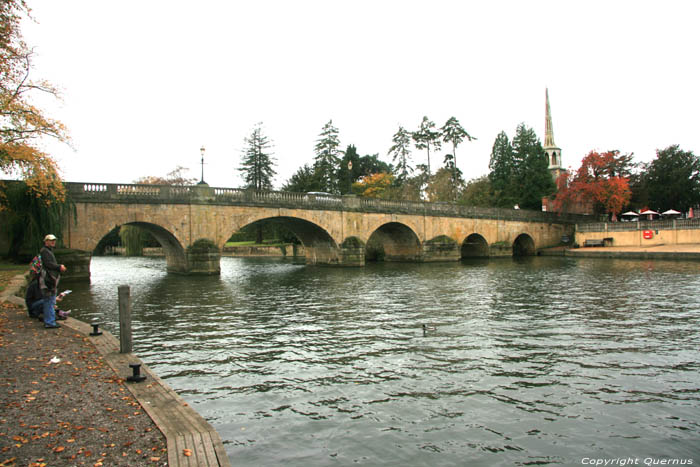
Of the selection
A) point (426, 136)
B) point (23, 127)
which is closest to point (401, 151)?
point (426, 136)

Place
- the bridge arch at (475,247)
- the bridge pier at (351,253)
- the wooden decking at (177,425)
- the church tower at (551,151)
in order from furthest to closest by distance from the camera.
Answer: the church tower at (551,151) → the bridge arch at (475,247) → the bridge pier at (351,253) → the wooden decking at (177,425)

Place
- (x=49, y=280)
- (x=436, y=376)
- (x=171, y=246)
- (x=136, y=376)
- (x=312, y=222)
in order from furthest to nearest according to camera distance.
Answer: (x=312, y=222), (x=171, y=246), (x=49, y=280), (x=436, y=376), (x=136, y=376)

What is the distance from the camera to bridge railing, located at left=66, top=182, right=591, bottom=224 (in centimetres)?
2583

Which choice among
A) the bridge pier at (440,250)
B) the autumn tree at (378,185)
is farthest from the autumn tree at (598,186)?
the autumn tree at (378,185)

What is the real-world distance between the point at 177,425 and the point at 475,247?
4907cm

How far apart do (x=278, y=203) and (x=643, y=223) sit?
124 ft

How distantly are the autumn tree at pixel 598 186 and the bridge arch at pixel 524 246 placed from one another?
6.61m

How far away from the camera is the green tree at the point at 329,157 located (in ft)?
217

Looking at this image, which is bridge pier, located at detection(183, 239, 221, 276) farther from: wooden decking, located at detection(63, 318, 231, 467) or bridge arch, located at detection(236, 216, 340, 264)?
wooden decking, located at detection(63, 318, 231, 467)

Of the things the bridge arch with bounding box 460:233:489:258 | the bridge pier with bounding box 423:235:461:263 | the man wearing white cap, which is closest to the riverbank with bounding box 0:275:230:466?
the man wearing white cap

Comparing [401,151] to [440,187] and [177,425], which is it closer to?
[440,187]

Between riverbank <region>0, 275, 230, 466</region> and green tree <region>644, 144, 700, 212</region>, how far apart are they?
68117 mm

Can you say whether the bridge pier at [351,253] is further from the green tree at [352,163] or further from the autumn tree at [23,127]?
the green tree at [352,163]

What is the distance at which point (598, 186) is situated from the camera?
53.9 meters
